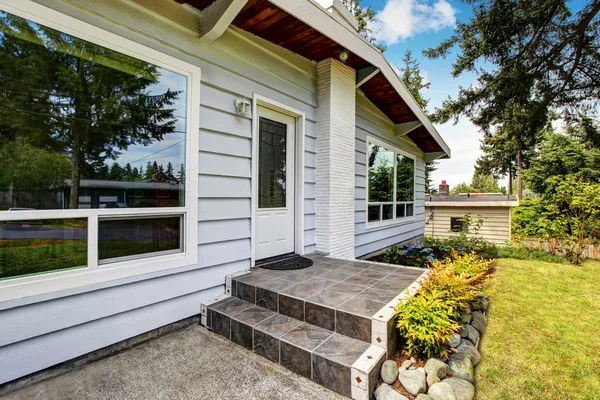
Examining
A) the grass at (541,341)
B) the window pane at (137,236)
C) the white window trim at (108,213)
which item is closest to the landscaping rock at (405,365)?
the grass at (541,341)

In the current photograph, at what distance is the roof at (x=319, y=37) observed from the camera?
2.86 m

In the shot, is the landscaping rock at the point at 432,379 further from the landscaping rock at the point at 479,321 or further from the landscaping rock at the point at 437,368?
the landscaping rock at the point at 479,321

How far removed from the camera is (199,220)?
275cm

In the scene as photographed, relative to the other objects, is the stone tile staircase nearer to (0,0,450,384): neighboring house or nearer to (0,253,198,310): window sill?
(0,0,450,384): neighboring house

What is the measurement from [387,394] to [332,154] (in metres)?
3.10

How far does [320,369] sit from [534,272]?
5444 mm

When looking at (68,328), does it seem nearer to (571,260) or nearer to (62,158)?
(62,158)

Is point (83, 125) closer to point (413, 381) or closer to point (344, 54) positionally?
point (413, 381)

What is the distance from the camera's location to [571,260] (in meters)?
6.27

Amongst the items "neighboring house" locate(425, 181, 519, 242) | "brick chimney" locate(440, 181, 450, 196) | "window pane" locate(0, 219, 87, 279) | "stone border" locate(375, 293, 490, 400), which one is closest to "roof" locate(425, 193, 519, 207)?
"neighboring house" locate(425, 181, 519, 242)

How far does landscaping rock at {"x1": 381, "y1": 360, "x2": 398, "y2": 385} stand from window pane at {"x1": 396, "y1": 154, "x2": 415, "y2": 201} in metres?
5.27

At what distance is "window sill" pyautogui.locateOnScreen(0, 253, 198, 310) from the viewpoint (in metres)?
1.80

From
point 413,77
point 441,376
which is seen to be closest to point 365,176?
point 441,376

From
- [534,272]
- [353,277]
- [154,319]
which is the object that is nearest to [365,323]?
[353,277]
